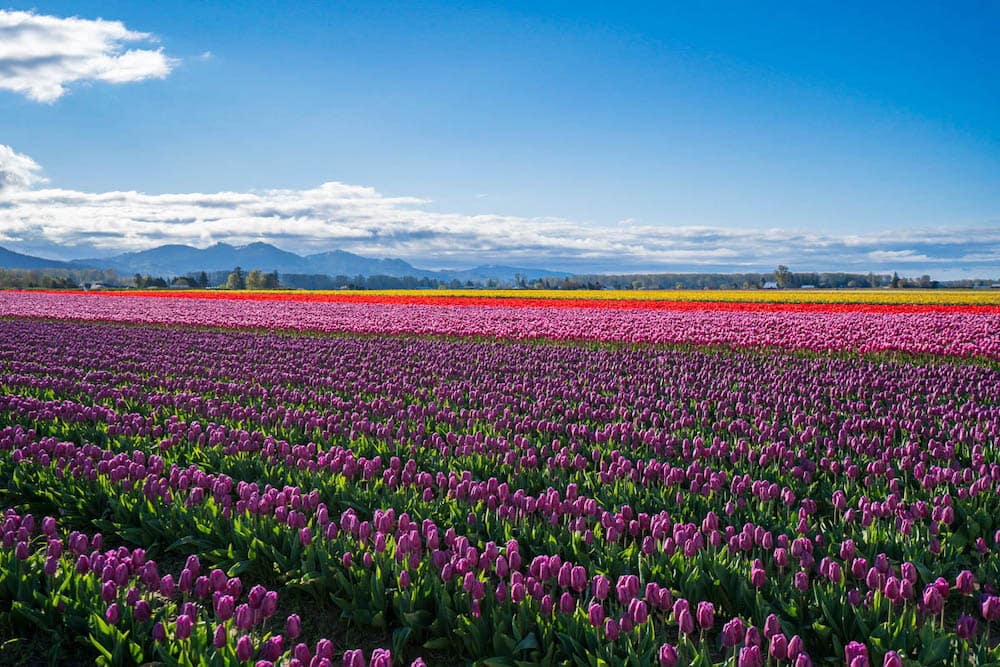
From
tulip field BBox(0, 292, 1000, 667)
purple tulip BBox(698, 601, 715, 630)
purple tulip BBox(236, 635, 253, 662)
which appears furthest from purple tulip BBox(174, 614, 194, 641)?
purple tulip BBox(698, 601, 715, 630)

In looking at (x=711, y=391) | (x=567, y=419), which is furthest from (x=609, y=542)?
(x=711, y=391)

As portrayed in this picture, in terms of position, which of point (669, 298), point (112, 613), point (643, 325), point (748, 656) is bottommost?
point (112, 613)

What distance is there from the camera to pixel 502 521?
5711 mm

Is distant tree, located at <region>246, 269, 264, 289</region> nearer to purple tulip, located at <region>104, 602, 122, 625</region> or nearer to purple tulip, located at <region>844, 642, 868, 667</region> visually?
purple tulip, located at <region>104, 602, 122, 625</region>

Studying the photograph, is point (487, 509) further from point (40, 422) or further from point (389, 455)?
point (40, 422)

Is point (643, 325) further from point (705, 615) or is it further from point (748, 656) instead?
point (748, 656)

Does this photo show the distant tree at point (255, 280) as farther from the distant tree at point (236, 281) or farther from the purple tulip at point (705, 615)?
the purple tulip at point (705, 615)

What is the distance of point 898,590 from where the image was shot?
4.30 meters

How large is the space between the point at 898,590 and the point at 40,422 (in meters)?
10.1

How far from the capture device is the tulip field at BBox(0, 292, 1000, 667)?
419 centimetres

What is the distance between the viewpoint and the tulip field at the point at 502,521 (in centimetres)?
419

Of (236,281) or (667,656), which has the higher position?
(236,281)

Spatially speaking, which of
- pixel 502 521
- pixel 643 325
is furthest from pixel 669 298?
pixel 502 521

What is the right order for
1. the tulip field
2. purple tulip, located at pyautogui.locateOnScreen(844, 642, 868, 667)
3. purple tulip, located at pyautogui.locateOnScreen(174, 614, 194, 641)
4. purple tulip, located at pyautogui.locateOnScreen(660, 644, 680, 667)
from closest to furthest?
1. purple tulip, located at pyautogui.locateOnScreen(844, 642, 868, 667)
2. purple tulip, located at pyautogui.locateOnScreen(660, 644, 680, 667)
3. purple tulip, located at pyautogui.locateOnScreen(174, 614, 194, 641)
4. the tulip field
